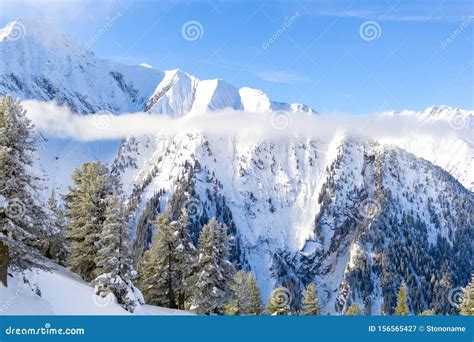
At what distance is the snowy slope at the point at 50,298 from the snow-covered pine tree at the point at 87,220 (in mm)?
4940

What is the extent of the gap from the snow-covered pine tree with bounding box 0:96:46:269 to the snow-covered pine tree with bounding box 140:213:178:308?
16539mm

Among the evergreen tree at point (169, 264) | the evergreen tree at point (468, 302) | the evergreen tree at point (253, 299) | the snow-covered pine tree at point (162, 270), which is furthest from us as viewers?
the evergreen tree at point (253, 299)

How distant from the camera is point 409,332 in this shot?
16.3 metres

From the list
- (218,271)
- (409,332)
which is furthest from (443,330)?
(218,271)

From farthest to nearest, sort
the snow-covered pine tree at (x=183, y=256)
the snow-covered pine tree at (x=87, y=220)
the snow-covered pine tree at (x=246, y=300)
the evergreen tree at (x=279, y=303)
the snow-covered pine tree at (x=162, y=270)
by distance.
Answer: the snow-covered pine tree at (x=246, y=300) → the evergreen tree at (x=279, y=303) → the snow-covered pine tree at (x=162, y=270) → the snow-covered pine tree at (x=183, y=256) → the snow-covered pine tree at (x=87, y=220)

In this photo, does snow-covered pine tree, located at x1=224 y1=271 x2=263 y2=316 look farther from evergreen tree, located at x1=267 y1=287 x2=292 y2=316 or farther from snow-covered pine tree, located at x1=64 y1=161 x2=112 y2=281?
snow-covered pine tree, located at x1=64 y1=161 x2=112 y2=281

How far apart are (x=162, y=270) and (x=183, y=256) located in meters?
2.17

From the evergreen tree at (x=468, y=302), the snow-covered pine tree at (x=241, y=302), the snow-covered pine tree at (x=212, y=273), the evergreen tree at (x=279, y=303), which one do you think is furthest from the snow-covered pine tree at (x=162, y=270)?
the evergreen tree at (x=468, y=302)

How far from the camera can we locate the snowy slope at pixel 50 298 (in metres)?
21.6

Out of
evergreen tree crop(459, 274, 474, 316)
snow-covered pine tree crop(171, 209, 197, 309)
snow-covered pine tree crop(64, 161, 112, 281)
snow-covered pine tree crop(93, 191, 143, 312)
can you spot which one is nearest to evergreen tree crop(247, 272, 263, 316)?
snow-covered pine tree crop(171, 209, 197, 309)

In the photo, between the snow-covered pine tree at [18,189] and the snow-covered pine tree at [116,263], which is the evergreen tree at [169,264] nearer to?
the snow-covered pine tree at [116,263]

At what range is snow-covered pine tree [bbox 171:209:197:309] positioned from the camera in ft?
133

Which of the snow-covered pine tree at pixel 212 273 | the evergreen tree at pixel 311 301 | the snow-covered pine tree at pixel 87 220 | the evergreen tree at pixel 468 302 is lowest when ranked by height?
the evergreen tree at pixel 468 302

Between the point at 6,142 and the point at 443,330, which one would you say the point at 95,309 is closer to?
the point at 6,142
